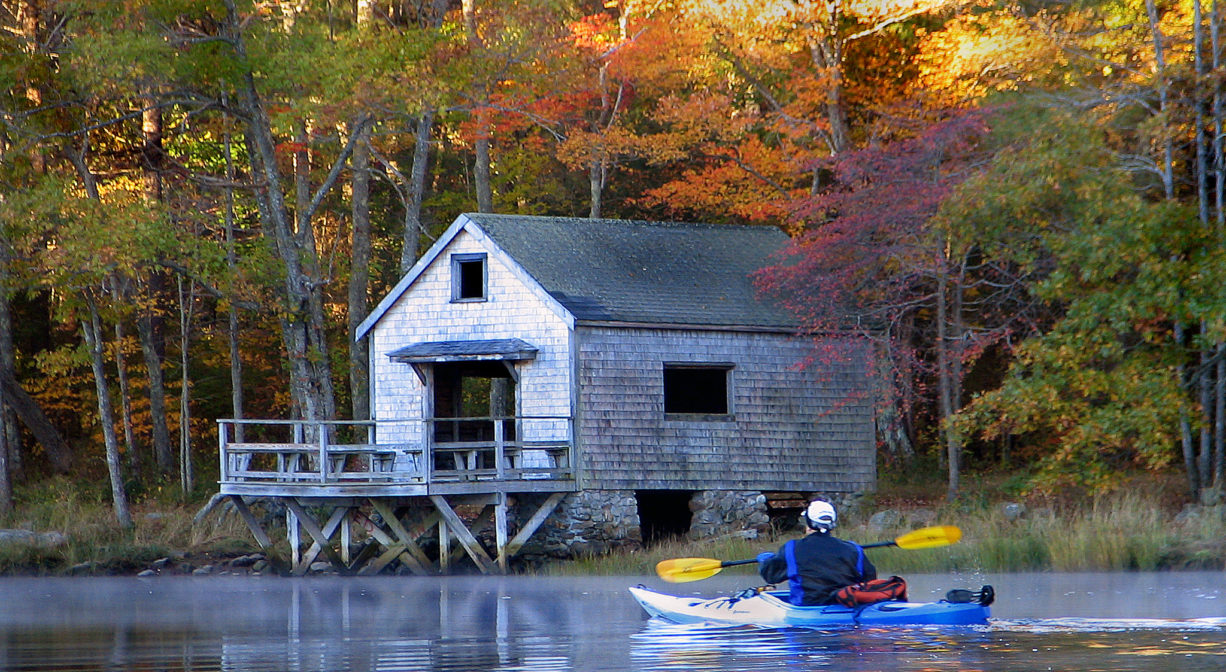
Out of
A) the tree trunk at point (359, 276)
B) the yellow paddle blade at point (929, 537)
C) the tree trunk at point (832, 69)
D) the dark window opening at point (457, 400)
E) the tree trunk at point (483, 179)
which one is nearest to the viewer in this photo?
the yellow paddle blade at point (929, 537)

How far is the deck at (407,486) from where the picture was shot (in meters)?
25.2

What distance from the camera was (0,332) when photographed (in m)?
34.5

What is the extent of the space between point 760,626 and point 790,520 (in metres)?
13.4

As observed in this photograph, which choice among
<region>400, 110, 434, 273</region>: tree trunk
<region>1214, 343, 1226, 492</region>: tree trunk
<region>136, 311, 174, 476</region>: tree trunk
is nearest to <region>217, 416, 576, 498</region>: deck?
<region>400, 110, 434, 273</region>: tree trunk

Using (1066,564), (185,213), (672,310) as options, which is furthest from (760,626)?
(185,213)

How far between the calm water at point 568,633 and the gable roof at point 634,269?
5.31 meters

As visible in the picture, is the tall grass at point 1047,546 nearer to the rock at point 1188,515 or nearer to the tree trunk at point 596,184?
the rock at point 1188,515

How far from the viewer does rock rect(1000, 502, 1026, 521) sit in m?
25.6

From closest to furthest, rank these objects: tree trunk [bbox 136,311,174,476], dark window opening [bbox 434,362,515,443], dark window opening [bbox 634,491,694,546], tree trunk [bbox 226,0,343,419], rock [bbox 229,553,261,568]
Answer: dark window opening [bbox 434,362,515,443] → rock [bbox 229,553,261,568] → tree trunk [bbox 226,0,343,419] → dark window opening [bbox 634,491,694,546] → tree trunk [bbox 136,311,174,476]

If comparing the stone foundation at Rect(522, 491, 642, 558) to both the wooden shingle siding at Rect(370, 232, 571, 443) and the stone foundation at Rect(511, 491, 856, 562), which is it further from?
the wooden shingle siding at Rect(370, 232, 571, 443)

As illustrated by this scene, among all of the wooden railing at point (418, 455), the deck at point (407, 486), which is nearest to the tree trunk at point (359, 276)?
the deck at point (407, 486)

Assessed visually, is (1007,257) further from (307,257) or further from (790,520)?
(307,257)

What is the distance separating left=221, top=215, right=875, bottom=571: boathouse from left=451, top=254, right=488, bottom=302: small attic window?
2 cm

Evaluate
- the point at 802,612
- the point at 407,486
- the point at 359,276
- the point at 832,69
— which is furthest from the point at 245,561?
the point at 802,612
